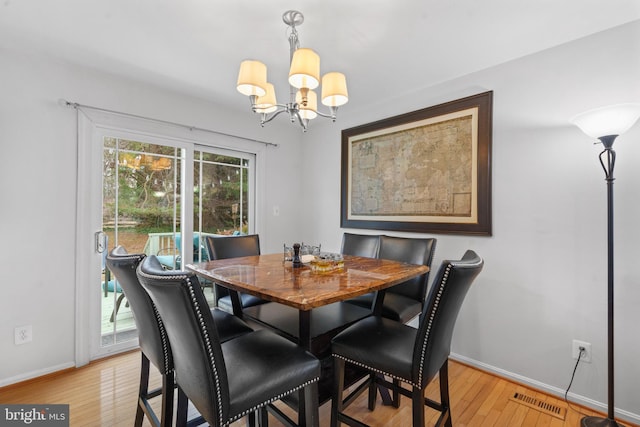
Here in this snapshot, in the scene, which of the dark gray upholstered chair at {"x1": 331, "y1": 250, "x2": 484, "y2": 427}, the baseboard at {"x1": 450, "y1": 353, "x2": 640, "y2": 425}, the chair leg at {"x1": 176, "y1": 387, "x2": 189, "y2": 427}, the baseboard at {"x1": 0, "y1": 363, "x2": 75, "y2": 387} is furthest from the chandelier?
the baseboard at {"x1": 0, "y1": 363, "x2": 75, "y2": 387}

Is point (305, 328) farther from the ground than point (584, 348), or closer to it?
farther from the ground

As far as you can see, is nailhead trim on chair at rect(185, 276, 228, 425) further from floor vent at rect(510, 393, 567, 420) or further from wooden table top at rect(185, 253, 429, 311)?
floor vent at rect(510, 393, 567, 420)

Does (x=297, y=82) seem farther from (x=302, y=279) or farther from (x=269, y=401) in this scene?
(x=269, y=401)

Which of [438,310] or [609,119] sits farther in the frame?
[609,119]

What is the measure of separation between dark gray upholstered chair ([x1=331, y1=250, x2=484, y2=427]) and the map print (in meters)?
1.25

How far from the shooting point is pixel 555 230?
6.72ft

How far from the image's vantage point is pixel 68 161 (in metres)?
2.31

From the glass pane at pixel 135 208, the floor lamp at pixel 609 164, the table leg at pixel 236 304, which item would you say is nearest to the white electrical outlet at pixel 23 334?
the glass pane at pixel 135 208

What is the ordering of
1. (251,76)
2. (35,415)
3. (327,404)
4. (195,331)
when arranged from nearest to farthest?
(195,331), (251,76), (35,415), (327,404)

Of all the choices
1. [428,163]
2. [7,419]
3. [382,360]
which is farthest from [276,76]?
[7,419]

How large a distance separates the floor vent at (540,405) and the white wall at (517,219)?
0.54 ft

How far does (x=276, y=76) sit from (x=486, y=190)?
1.97 meters

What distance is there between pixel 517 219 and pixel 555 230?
0.24m

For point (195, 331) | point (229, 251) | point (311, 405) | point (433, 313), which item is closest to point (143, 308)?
point (195, 331)
